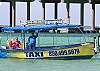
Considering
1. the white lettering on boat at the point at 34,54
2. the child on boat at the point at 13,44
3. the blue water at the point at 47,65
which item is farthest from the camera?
the child on boat at the point at 13,44

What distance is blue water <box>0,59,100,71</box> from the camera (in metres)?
25.2

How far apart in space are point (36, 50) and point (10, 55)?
2103 mm

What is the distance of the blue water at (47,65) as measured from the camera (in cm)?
2516

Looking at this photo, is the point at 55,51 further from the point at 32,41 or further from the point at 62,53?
the point at 32,41

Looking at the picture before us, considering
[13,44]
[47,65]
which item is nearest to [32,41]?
[13,44]

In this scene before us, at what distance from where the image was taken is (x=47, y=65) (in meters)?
27.6

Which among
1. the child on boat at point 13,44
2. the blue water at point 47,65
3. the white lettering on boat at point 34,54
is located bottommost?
the blue water at point 47,65

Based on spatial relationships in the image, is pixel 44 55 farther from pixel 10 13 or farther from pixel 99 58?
pixel 10 13

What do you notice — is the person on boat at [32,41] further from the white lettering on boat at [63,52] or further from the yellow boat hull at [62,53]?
the white lettering on boat at [63,52]

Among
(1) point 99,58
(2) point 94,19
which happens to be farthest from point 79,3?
(1) point 99,58

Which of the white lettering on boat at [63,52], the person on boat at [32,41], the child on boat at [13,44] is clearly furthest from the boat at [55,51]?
the child on boat at [13,44]

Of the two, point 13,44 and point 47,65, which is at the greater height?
point 13,44

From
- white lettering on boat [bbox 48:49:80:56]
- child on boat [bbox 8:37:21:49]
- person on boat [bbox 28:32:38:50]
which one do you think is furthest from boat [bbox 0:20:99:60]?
child on boat [bbox 8:37:21:49]

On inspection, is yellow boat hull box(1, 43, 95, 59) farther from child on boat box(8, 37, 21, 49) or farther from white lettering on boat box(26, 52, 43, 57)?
child on boat box(8, 37, 21, 49)
